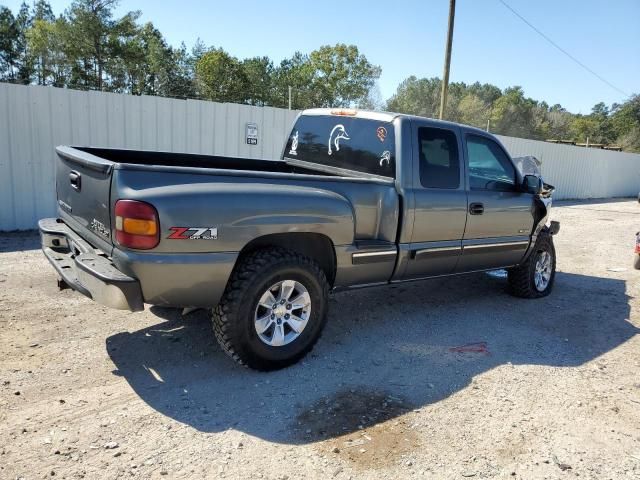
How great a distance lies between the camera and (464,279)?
6.76 metres

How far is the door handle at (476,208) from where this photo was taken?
15.5 feet

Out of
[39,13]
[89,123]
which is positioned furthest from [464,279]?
[39,13]

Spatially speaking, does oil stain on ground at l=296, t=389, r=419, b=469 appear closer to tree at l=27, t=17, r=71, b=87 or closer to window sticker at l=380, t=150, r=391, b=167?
window sticker at l=380, t=150, r=391, b=167

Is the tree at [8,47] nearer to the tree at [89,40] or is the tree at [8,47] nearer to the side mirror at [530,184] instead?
the tree at [89,40]

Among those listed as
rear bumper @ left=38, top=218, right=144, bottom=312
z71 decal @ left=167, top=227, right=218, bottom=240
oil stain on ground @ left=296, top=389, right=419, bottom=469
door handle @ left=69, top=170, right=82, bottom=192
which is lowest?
oil stain on ground @ left=296, top=389, right=419, bottom=469

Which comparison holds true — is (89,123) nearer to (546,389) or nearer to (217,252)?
(217,252)

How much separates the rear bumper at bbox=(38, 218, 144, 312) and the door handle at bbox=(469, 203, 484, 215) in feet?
10.3

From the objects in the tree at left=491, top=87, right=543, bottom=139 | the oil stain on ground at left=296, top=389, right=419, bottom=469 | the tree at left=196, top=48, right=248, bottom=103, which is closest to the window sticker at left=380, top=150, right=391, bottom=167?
the oil stain on ground at left=296, top=389, right=419, bottom=469

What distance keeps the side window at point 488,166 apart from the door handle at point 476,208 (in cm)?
17

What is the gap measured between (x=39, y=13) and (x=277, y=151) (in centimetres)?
6850

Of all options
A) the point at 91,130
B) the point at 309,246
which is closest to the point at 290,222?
the point at 309,246

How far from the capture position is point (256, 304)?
339cm

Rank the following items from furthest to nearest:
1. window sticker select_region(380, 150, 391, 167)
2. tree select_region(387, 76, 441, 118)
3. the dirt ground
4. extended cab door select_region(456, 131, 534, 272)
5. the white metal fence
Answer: tree select_region(387, 76, 441, 118) < the white metal fence < extended cab door select_region(456, 131, 534, 272) < window sticker select_region(380, 150, 391, 167) < the dirt ground

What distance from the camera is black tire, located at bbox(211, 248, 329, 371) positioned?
3.31 metres
